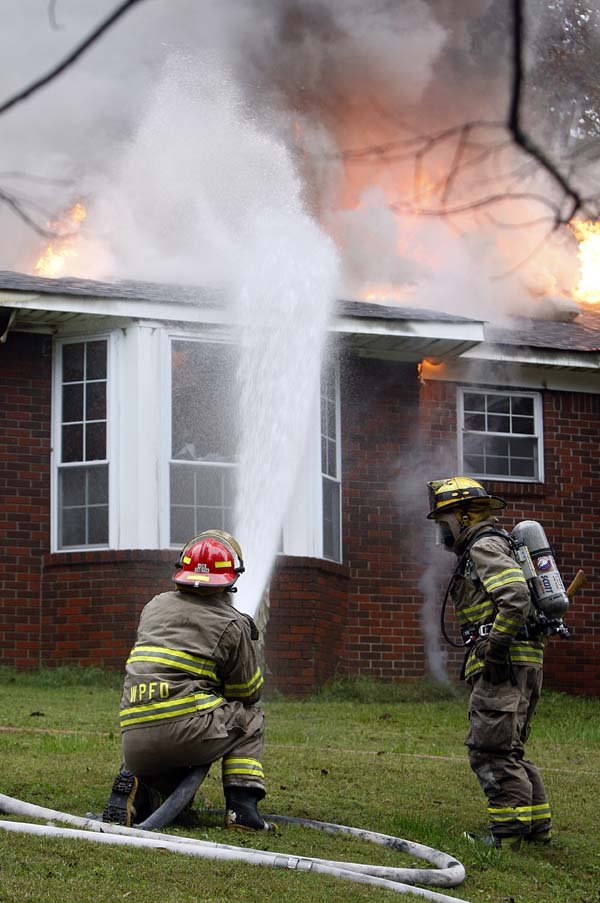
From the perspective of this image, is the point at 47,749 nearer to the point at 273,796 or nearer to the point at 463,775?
the point at 273,796

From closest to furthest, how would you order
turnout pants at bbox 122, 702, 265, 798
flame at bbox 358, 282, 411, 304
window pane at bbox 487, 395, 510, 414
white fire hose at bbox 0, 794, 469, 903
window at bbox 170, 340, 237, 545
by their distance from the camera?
white fire hose at bbox 0, 794, 469, 903, turnout pants at bbox 122, 702, 265, 798, window at bbox 170, 340, 237, 545, window pane at bbox 487, 395, 510, 414, flame at bbox 358, 282, 411, 304

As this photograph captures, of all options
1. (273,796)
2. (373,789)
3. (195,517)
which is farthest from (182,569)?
(195,517)

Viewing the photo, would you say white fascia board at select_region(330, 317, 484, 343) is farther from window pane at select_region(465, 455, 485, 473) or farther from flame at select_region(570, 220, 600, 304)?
flame at select_region(570, 220, 600, 304)

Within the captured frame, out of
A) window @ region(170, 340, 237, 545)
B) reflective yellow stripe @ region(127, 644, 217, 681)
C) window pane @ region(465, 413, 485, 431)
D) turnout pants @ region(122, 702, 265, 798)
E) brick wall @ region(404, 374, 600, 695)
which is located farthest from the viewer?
window pane @ region(465, 413, 485, 431)

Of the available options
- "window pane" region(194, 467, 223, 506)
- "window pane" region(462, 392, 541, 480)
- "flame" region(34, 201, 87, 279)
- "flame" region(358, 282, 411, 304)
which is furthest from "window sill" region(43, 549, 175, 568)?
"flame" region(34, 201, 87, 279)

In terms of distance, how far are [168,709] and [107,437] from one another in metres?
7.56

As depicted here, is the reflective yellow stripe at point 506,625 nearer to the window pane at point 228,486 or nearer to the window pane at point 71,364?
the window pane at point 228,486

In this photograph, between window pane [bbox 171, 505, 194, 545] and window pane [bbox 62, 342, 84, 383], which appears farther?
window pane [bbox 62, 342, 84, 383]

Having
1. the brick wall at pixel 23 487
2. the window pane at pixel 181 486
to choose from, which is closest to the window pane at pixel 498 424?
the window pane at pixel 181 486

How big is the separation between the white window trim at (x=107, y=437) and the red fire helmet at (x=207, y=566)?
6.86 metres

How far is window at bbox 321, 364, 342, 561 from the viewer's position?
47.1 ft

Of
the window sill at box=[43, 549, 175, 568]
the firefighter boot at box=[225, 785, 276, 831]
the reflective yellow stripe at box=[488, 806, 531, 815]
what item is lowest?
the reflective yellow stripe at box=[488, 806, 531, 815]

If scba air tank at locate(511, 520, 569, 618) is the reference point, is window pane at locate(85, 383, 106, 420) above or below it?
above

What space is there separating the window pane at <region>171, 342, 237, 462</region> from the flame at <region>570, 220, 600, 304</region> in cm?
647
